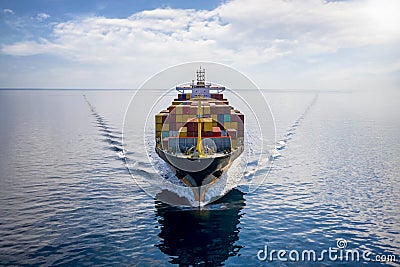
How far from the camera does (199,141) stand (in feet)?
100

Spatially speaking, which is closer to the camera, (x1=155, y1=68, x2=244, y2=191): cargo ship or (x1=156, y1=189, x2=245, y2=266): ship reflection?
(x1=156, y1=189, x2=245, y2=266): ship reflection

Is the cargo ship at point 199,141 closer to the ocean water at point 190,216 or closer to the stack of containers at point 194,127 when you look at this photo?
the stack of containers at point 194,127

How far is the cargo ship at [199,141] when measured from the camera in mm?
29953

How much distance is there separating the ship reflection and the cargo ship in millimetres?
3892

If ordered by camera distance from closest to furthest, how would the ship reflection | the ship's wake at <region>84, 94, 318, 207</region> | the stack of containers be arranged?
1. the ship reflection
2. the ship's wake at <region>84, 94, 318, 207</region>
3. the stack of containers

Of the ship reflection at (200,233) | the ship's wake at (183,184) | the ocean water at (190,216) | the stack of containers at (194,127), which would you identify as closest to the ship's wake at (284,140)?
the ship's wake at (183,184)

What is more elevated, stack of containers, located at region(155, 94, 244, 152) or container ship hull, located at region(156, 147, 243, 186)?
stack of containers, located at region(155, 94, 244, 152)

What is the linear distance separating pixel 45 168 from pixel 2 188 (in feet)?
23.3

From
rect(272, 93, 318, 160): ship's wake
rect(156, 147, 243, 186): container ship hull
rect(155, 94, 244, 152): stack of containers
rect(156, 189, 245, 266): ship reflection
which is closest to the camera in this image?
rect(156, 189, 245, 266): ship reflection

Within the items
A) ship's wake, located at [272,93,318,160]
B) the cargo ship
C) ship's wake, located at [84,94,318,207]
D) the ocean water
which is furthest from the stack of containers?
ship's wake, located at [272,93,318,160]

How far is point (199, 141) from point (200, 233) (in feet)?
34.0

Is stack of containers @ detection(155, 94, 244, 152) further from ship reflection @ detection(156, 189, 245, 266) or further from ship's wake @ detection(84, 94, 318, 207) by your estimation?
ship reflection @ detection(156, 189, 245, 266)

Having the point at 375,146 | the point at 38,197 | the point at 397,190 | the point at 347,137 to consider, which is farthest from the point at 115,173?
the point at 347,137

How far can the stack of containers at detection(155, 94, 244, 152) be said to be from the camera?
114 feet
